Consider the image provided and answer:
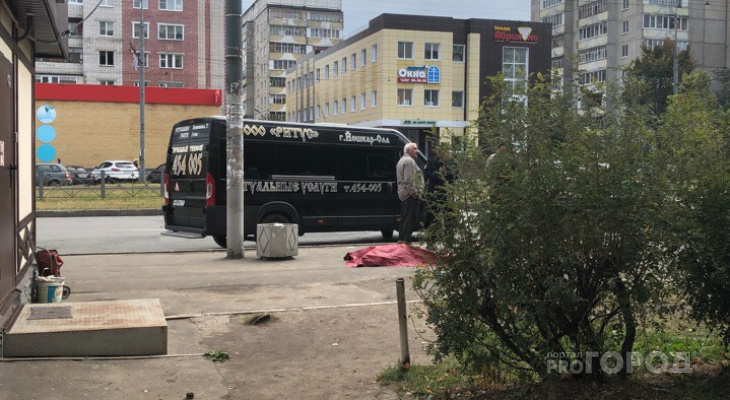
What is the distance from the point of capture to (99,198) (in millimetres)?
26688

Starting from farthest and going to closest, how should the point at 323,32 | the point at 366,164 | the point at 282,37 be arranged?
the point at 323,32 < the point at 282,37 < the point at 366,164

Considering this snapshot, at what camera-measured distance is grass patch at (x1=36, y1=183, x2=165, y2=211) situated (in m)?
23.4

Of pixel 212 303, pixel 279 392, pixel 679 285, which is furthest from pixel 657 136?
pixel 212 303

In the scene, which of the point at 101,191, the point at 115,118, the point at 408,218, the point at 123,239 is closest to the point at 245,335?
the point at 408,218

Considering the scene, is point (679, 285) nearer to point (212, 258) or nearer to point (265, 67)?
point (212, 258)

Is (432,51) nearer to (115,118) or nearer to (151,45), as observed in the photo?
(151,45)

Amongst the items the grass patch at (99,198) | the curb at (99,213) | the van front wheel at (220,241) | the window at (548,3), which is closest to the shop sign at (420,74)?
the window at (548,3)

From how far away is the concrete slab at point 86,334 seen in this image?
555cm

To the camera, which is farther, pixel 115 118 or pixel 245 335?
pixel 115 118

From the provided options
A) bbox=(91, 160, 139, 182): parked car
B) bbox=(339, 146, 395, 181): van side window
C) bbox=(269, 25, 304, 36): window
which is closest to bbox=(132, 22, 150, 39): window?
bbox=(91, 160, 139, 182): parked car

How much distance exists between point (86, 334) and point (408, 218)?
7624 millimetres

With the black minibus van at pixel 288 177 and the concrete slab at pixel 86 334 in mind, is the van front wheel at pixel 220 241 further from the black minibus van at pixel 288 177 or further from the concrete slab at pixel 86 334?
the concrete slab at pixel 86 334

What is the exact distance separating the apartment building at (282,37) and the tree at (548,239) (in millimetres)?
107107

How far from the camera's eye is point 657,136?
443 centimetres
